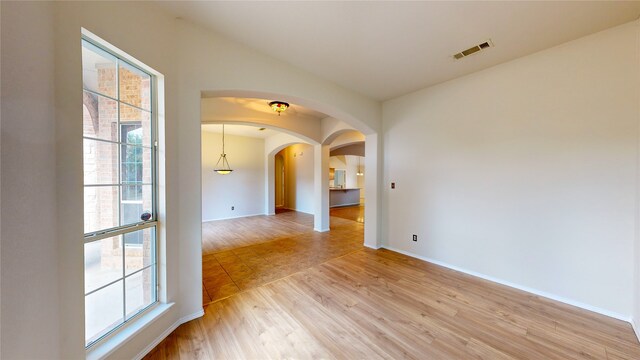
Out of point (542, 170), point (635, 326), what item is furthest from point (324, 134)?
point (635, 326)

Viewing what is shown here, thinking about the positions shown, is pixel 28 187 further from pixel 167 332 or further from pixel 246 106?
pixel 246 106

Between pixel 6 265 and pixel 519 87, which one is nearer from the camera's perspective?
pixel 6 265

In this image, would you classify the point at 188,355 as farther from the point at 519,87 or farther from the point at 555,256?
the point at 519,87

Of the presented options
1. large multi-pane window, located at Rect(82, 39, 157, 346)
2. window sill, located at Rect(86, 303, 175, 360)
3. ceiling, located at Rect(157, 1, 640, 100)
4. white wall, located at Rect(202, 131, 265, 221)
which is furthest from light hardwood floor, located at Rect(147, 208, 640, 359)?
white wall, located at Rect(202, 131, 265, 221)

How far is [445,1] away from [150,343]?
3.83 metres

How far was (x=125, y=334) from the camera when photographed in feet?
5.09

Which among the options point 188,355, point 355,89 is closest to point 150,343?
point 188,355

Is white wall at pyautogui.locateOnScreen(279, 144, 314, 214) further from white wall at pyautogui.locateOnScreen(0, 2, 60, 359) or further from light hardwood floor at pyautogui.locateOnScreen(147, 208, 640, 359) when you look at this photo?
white wall at pyautogui.locateOnScreen(0, 2, 60, 359)

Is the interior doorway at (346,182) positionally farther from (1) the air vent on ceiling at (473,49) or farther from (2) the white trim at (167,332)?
(2) the white trim at (167,332)

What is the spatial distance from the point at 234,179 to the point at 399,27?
6807 millimetres

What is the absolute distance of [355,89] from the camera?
3.61 metres

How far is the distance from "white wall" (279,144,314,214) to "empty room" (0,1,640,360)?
484cm

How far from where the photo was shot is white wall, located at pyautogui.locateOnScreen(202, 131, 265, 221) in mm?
6836

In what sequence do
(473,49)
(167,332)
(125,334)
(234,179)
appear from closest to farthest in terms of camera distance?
(125,334) → (167,332) → (473,49) → (234,179)
